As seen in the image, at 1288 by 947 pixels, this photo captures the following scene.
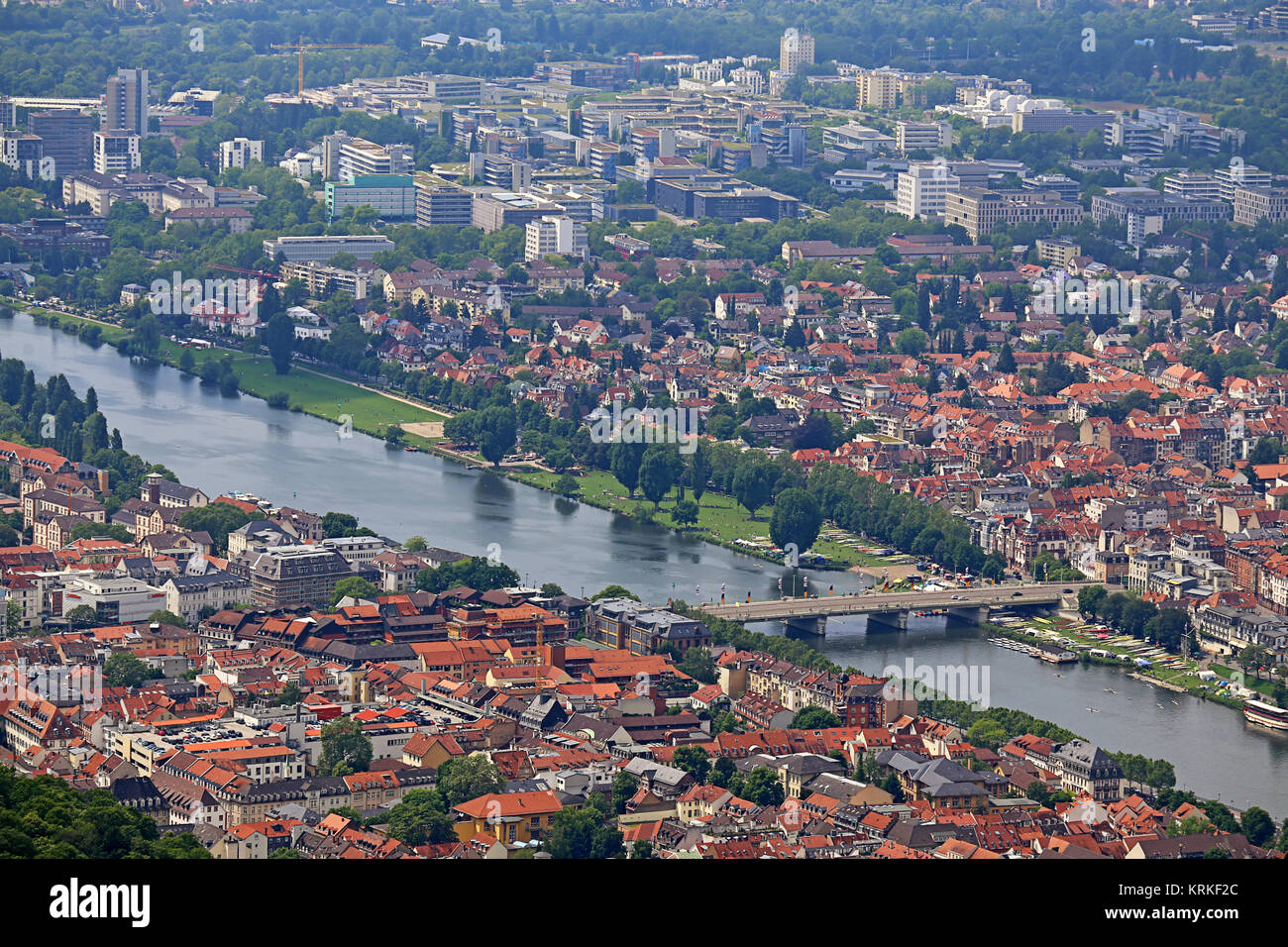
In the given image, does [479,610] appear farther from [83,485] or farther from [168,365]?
[168,365]

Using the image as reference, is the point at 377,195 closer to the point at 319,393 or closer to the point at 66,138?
the point at 66,138

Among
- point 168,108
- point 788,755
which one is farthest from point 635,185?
point 788,755

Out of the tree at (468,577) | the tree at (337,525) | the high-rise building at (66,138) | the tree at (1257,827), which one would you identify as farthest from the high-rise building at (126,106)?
the tree at (1257,827)

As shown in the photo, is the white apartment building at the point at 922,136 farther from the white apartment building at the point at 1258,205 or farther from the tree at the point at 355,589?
the tree at the point at 355,589

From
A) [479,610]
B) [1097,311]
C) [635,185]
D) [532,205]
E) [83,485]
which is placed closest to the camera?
[479,610]

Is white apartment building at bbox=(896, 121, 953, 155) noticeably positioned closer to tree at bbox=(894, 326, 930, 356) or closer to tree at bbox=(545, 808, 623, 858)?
tree at bbox=(894, 326, 930, 356)

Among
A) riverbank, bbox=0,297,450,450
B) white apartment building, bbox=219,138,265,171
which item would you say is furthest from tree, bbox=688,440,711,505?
white apartment building, bbox=219,138,265,171

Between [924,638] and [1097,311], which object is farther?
[1097,311]
